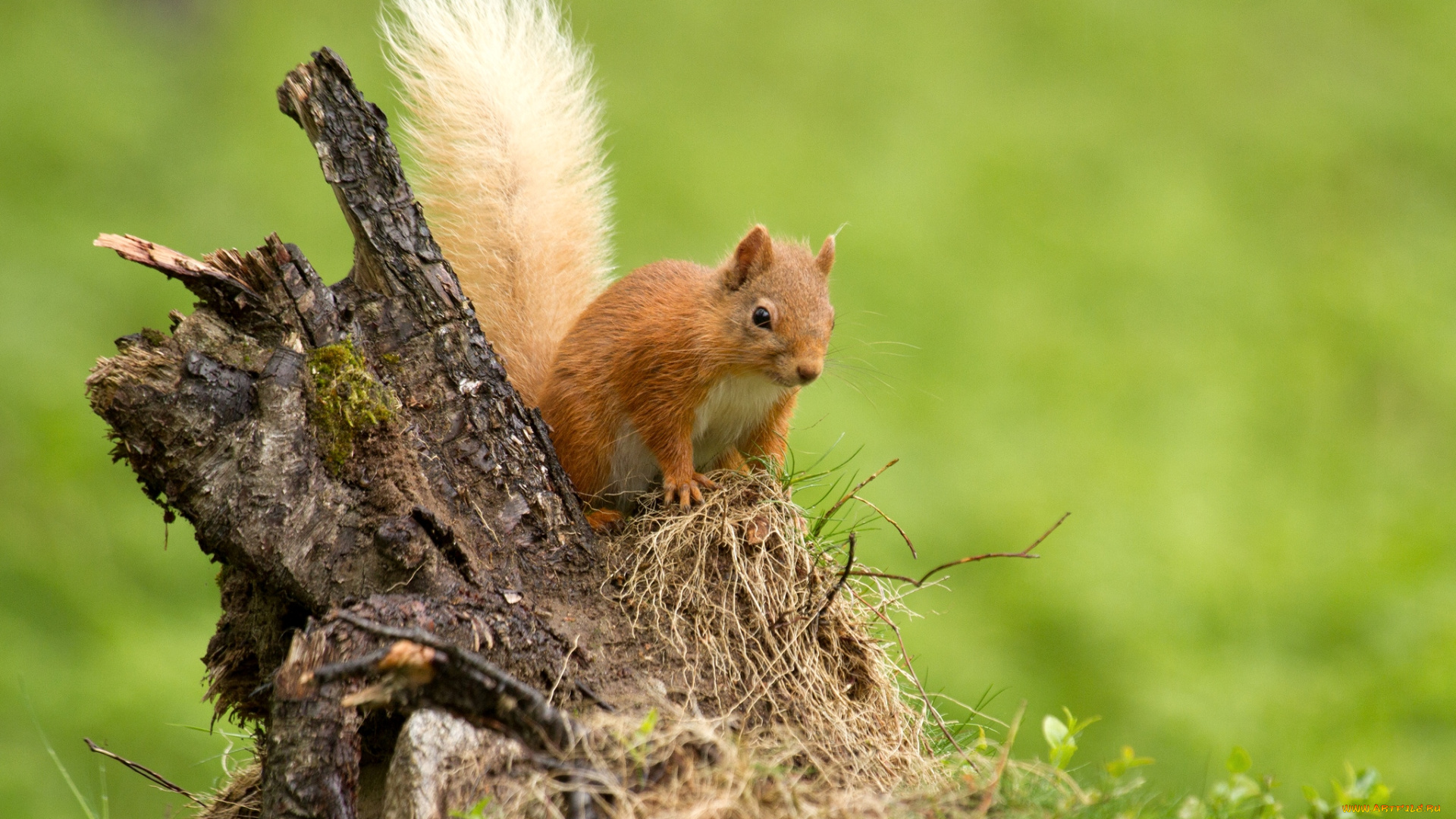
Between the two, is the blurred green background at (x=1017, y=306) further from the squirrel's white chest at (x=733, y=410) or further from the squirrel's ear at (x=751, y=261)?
the squirrel's ear at (x=751, y=261)

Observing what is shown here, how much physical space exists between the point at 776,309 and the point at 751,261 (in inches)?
6.3

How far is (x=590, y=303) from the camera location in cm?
292

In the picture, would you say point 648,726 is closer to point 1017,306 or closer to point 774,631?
point 774,631

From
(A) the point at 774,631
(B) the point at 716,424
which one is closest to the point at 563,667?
(A) the point at 774,631

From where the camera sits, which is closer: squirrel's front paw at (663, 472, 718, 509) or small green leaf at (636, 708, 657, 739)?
small green leaf at (636, 708, 657, 739)

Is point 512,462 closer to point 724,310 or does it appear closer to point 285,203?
point 724,310

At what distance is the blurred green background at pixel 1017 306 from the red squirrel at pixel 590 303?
4.35 ft

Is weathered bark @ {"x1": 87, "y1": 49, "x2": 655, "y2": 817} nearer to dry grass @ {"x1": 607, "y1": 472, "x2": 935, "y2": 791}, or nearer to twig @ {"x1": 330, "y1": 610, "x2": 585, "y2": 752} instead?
twig @ {"x1": 330, "y1": 610, "x2": 585, "y2": 752}

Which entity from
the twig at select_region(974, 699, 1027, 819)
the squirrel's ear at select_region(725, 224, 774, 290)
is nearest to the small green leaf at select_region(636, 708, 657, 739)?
the twig at select_region(974, 699, 1027, 819)

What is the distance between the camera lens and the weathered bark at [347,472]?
70.1 inches

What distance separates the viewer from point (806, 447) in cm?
465

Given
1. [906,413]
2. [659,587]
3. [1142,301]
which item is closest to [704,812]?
[659,587]

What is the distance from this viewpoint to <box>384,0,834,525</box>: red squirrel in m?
2.56

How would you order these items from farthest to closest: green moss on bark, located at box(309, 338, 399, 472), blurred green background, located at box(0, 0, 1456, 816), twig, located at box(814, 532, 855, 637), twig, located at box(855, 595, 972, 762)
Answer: blurred green background, located at box(0, 0, 1456, 816) < twig, located at box(855, 595, 972, 762) < twig, located at box(814, 532, 855, 637) < green moss on bark, located at box(309, 338, 399, 472)
